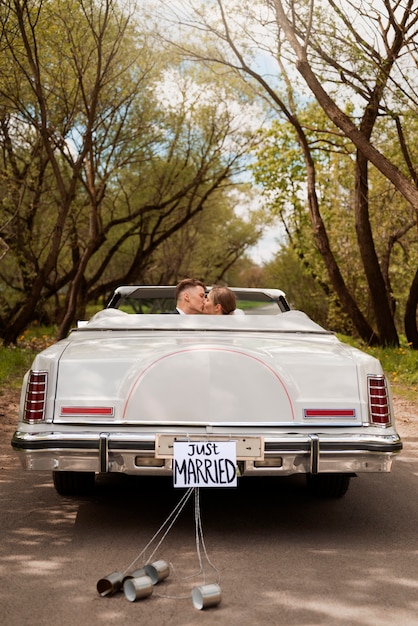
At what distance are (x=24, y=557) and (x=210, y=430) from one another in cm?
118

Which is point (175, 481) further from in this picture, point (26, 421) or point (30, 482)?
point (30, 482)

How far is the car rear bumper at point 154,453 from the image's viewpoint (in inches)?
194

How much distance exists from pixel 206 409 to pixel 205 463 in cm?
32

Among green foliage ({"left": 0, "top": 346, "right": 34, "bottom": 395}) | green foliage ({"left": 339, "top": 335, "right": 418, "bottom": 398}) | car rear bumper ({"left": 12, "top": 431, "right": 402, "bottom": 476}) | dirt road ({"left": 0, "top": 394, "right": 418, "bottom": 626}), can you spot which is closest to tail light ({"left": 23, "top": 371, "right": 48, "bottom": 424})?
car rear bumper ({"left": 12, "top": 431, "right": 402, "bottom": 476})

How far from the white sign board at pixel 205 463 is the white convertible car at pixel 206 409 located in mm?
30

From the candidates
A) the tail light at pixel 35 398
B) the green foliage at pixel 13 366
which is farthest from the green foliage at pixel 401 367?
the tail light at pixel 35 398

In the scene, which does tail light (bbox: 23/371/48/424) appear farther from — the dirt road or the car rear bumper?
the dirt road

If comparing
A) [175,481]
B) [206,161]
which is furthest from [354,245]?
[175,481]

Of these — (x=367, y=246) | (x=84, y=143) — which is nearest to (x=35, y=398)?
(x=367, y=246)

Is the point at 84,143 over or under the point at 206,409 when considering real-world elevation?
over

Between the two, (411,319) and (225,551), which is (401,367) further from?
(225,551)

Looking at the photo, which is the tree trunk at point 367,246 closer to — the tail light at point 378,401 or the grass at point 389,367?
the grass at point 389,367

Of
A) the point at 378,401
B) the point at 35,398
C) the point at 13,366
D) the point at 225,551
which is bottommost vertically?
the point at 13,366

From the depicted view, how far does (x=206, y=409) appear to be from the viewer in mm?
5035
